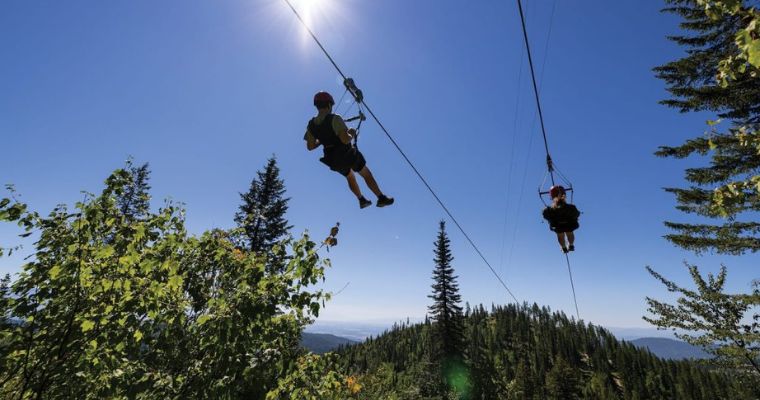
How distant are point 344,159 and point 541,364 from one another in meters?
102

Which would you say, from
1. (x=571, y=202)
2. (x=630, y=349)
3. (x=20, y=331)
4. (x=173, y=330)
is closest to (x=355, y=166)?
(x=173, y=330)

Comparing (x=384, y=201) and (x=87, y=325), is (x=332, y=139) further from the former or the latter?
(x=87, y=325)

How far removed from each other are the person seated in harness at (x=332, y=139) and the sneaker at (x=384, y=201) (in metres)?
0.54

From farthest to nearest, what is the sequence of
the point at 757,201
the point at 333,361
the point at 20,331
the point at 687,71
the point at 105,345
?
the point at 687,71
the point at 757,201
the point at 333,361
the point at 105,345
the point at 20,331

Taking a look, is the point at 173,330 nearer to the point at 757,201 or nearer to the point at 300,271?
the point at 300,271

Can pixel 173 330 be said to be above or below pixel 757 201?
below

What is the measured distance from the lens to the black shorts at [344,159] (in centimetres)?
583

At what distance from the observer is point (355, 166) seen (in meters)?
5.93

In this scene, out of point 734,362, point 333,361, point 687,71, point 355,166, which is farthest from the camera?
point 734,362

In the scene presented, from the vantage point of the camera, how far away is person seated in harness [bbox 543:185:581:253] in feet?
33.1

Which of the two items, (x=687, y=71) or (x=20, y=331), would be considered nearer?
(x=20, y=331)

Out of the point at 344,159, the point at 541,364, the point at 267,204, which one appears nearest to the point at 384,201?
the point at 344,159

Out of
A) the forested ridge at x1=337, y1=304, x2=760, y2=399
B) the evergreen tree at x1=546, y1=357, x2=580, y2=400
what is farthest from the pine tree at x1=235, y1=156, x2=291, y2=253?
the evergreen tree at x1=546, y1=357, x2=580, y2=400

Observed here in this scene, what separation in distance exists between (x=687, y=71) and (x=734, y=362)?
414 inches
